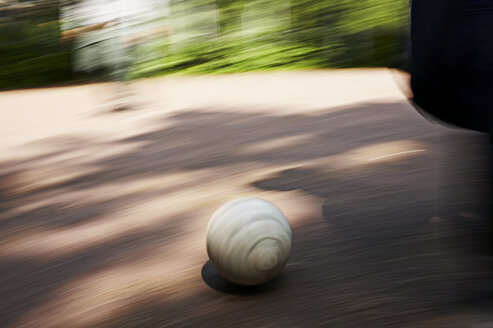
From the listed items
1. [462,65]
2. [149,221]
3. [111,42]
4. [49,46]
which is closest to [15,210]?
[149,221]

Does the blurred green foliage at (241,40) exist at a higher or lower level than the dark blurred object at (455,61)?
lower

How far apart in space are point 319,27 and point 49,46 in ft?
18.0

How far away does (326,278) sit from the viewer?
252 cm

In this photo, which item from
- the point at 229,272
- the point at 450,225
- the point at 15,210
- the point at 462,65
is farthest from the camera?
the point at 15,210

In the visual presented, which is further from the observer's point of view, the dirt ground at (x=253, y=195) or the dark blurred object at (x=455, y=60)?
the dirt ground at (x=253, y=195)

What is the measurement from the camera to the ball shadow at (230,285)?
246cm

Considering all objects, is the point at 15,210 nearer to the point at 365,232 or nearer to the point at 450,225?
the point at 365,232

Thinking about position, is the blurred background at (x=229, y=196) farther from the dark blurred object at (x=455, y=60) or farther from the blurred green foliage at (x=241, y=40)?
the blurred green foliage at (x=241, y=40)

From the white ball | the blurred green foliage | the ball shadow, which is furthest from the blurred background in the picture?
the blurred green foliage

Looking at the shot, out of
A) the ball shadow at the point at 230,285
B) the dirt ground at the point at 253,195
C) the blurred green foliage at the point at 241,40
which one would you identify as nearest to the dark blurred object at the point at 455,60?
the dirt ground at the point at 253,195

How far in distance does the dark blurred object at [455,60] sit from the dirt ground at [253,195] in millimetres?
545

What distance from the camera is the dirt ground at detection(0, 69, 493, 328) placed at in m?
2.34

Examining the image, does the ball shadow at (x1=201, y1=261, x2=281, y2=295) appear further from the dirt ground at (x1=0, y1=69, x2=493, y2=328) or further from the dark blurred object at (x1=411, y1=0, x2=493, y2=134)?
the dark blurred object at (x1=411, y1=0, x2=493, y2=134)

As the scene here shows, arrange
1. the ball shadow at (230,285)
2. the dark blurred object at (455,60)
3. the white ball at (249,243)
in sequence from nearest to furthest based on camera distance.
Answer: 1. the dark blurred object at (455,60)
2. the white ball at (249,243)
3. the ball shadow at (230,285)
